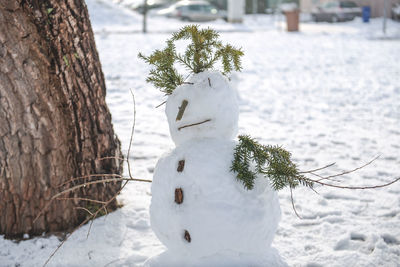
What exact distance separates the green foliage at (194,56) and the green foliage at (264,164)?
0.37m

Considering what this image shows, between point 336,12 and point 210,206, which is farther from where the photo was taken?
point 336,12

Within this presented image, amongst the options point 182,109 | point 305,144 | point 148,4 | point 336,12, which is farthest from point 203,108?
point 148,4

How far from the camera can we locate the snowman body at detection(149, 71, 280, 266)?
1.81 metres

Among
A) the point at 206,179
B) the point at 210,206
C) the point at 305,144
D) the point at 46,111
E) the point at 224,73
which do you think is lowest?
the point at 305,144

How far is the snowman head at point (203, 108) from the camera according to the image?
6.04 ft

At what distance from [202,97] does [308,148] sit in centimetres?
265

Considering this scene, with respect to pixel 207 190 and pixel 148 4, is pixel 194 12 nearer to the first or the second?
pixel 148 4

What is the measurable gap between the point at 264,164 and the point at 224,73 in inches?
18.6

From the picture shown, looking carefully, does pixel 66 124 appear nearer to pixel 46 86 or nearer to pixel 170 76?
pixel 46 86

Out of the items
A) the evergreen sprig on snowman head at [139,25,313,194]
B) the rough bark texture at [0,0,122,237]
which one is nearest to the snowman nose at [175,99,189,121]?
the evergreen sprig on snowman head at [139,25,313,194]

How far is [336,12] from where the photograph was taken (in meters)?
21.6

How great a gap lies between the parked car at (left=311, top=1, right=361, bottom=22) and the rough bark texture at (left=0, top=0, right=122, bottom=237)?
2124 centimetres

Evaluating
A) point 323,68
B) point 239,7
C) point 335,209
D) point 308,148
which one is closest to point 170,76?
point 335,209

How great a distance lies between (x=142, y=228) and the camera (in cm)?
264
